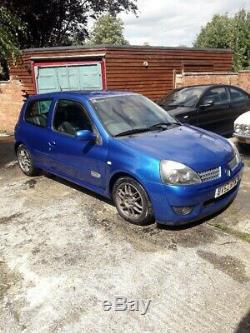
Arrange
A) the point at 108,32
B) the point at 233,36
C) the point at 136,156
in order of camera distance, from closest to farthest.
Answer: the point at 136,156, the point at 233,36, the point at 108,32

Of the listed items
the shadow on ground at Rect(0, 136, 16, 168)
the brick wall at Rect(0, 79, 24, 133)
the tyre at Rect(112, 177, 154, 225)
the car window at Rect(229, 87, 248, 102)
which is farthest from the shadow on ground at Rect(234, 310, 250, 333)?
the brick wall at Rect(0, 79, 24, 133)

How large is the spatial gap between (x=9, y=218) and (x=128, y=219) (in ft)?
5.87

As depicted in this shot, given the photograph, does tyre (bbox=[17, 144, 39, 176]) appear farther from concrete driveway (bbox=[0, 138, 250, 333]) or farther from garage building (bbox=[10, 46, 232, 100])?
garage building (bbox=[10, 46, 232, 100])

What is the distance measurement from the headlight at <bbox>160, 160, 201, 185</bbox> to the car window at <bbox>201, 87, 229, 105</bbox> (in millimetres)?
5065

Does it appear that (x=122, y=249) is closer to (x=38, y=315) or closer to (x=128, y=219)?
(x=128, y=219)

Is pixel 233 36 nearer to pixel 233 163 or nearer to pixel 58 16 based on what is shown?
pixel 58 16

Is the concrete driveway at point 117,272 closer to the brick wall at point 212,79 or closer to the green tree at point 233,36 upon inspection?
the brick wall at point 212,79

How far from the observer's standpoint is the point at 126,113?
5.42m

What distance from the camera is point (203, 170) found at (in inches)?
172

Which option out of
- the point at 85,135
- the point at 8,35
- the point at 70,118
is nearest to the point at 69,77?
the point at 8,35

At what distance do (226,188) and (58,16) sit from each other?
22.3 metres

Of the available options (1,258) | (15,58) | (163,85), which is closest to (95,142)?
(1,258)

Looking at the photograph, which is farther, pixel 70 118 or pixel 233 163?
pixel 70 118

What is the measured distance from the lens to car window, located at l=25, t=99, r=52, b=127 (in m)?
6.27
